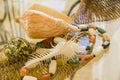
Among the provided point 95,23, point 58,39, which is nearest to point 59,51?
point 58,39

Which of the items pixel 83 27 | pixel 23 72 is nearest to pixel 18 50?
pixel 23 72

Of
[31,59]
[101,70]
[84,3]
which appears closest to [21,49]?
[31,59]

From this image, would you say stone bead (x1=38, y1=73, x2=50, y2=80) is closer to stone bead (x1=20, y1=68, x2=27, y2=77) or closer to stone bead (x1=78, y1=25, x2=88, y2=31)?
stone bead (x1=20, y1=68, x2=27, y2=77)

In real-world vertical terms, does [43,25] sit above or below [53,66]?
above

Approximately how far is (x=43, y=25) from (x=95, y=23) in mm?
200

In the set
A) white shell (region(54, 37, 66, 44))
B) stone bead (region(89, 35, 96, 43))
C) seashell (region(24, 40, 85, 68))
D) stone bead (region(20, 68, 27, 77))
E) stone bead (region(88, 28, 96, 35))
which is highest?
stone bead (region(88, 28, 96, 35))

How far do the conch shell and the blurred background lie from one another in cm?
15

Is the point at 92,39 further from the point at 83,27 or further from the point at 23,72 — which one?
the point at 23,72

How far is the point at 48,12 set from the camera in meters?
0.63

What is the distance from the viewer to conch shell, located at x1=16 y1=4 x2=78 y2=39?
0.59m

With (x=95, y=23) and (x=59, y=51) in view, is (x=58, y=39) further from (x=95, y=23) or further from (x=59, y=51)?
(x=95, y=23)

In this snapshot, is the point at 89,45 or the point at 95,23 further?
the point at 95,23

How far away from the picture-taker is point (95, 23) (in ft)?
2.33

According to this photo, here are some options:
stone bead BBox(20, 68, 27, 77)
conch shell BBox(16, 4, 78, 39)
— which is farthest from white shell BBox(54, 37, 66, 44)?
stone bead BBox(20, 68, 27, 77)
